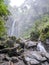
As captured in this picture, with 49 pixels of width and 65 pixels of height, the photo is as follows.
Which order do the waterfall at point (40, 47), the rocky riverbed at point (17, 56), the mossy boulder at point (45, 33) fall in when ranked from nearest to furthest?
1. the rocky riverbed at point (17, 56)
2. the waterfall at point (40, 47)
3. the mossy boulder at point (45, 33)

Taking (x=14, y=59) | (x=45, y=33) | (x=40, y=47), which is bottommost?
(x=14, y=59)

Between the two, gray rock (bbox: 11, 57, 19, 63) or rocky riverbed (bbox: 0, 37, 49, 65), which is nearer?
rocky riverbed (bbox: 0, 37, 49, 65)

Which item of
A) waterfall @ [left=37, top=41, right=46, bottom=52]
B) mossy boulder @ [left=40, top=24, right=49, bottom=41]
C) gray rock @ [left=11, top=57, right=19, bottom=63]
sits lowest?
gray rock @ [left=11, top=57, right=19, bottom=63]

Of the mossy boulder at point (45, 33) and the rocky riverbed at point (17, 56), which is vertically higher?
the mossy boulder at point (45, 33)

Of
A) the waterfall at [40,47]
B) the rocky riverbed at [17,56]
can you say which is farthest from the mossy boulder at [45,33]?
the rocky riverbed at [17,56]

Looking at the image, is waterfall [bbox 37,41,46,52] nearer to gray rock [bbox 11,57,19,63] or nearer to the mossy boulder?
the mossy boulder

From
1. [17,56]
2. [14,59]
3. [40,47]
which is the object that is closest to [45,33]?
[40,47]

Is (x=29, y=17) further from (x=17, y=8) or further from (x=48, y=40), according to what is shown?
(x=48, y=40)

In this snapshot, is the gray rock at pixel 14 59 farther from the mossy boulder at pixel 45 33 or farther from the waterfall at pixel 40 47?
the mossy boulder at pixel 45 33

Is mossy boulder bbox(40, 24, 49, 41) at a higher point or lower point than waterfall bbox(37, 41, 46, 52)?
higher

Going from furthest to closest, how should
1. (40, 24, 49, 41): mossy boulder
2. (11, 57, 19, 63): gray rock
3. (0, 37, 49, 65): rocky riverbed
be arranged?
(40, 24, 49, 41): mossy boulder → (11, 57, 19, 63): gray rock → (0, 37, 49, 65): rocky riverbed

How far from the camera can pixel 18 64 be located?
10164 millimetres

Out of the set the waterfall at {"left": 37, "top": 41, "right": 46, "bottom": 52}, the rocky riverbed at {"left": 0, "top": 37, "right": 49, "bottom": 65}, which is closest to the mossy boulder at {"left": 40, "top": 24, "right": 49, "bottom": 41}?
the waterfall at {"left": 37, "top": 41, "right": 46, "bottom": 52}

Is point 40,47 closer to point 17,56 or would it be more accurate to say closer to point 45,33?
point 45,33
